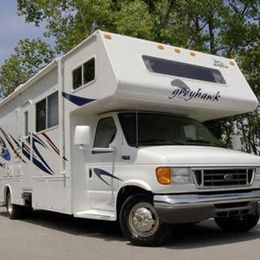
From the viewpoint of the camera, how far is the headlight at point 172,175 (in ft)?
26.1

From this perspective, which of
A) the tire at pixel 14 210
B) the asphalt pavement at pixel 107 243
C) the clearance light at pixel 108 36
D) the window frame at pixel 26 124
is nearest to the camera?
the asphalt pavement at pixel 107 243

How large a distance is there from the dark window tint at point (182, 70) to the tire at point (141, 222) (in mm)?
2162

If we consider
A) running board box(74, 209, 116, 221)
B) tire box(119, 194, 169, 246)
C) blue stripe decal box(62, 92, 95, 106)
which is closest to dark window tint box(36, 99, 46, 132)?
blue stripe decal box(62, 92, 95, 106)

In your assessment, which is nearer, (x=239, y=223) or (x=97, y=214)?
(x=97, y=214)

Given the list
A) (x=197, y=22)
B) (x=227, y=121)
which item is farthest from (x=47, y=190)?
(x=197, y=22)

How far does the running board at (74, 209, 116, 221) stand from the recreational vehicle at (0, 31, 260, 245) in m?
0.02

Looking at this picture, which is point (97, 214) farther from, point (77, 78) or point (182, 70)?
point (182, 70)

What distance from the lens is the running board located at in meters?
8.98

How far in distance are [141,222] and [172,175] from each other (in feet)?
3.05

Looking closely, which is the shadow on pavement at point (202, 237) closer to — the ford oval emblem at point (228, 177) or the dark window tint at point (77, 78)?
the ford oval emblem at point (228, 177)

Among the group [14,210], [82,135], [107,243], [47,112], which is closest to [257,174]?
[107,243]

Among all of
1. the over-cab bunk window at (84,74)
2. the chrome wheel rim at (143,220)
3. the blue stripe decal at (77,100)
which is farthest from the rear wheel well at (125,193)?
the over-cab bunk window at (84,74)

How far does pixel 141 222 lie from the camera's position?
27.3ft

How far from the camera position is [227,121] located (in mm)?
18219
